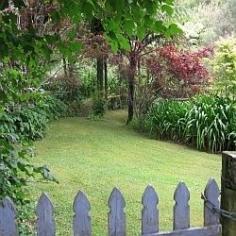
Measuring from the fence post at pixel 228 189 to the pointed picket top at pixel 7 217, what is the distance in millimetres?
1005

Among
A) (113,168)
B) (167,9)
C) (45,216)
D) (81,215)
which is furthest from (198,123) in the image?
(167,9)

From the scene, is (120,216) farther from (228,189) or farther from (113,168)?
(113,168)

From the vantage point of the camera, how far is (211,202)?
2.55 meters

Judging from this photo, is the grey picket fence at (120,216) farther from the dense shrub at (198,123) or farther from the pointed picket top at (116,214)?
the dense shrub at (198,123)

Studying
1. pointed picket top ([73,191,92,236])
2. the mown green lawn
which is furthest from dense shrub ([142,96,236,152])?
pointed picket top ([73,191,92,236])

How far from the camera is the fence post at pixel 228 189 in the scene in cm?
226

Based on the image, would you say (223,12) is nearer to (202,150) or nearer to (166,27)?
(202,150)

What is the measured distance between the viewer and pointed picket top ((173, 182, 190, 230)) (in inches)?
98.7

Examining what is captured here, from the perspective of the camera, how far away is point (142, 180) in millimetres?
5648

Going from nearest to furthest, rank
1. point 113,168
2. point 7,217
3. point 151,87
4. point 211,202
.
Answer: point 7,217 < point 211,202 < point 113,168 < point 151,87

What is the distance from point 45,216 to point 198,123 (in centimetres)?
638

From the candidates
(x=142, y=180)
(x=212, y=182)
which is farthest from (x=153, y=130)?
(x=212, y=182)

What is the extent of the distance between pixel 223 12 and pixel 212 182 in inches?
800

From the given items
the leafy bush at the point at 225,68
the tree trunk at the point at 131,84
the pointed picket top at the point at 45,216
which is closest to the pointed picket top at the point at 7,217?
the pointed picket top at the point at 45,216
